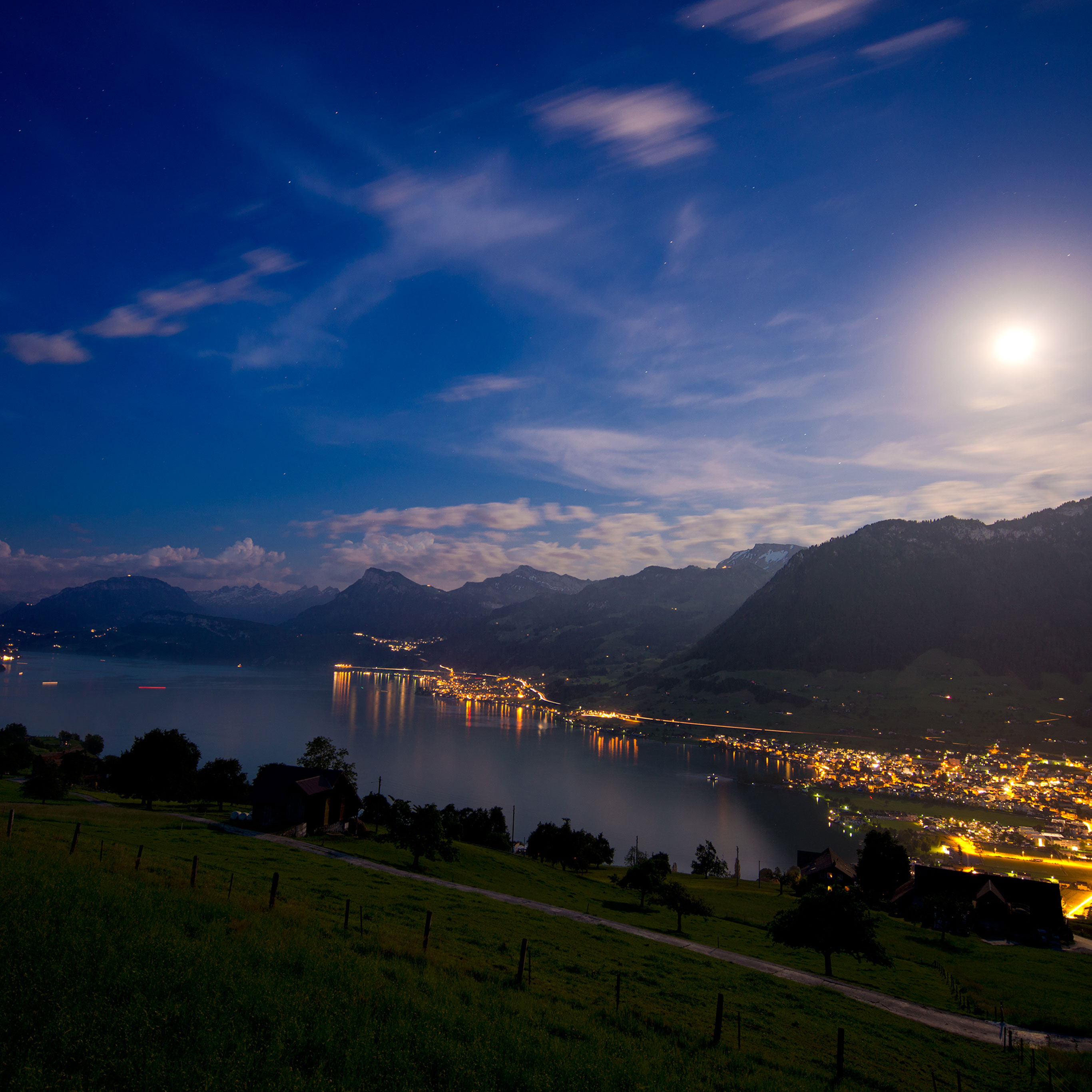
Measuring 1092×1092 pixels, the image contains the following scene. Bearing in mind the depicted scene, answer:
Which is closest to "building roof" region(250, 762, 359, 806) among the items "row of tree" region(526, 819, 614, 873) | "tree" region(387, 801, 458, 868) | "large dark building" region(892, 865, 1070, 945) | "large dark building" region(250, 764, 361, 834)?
"large dark building" region(250, 764, 361, 834)

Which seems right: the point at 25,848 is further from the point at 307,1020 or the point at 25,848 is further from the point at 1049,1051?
the point at 1049,1051

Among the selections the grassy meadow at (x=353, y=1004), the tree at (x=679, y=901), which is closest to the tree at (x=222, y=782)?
the grassy meadow at (x=353, y=1004)

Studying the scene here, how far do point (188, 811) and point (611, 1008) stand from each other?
59.1 metres

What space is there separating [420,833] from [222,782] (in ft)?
153

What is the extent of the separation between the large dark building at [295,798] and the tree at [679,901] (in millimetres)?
30592

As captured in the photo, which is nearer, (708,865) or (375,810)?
(375,810)

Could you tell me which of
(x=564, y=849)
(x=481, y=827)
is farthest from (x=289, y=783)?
(x=564, y=849)

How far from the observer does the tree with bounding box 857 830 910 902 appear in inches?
3034

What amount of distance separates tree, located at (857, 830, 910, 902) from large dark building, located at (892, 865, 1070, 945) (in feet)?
19.6

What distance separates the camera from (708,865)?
280 ft

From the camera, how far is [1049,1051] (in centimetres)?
2366

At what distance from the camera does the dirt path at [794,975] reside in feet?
86.9

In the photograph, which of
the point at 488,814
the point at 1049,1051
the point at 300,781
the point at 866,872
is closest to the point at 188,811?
the point at 300,781

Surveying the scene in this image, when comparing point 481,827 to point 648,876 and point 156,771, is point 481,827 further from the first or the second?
point 648,876
